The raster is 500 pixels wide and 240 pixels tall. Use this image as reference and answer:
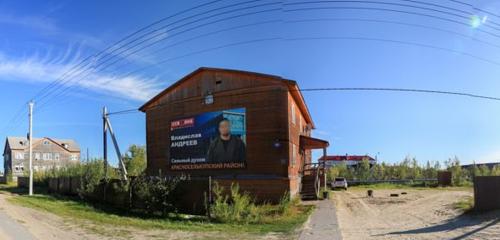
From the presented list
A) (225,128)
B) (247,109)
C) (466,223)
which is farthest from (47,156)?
(466,223)

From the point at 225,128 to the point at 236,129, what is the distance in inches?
33.7

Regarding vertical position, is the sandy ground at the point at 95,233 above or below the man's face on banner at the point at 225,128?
below

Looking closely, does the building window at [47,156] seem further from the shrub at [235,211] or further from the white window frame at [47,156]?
the shrub at [235,211]

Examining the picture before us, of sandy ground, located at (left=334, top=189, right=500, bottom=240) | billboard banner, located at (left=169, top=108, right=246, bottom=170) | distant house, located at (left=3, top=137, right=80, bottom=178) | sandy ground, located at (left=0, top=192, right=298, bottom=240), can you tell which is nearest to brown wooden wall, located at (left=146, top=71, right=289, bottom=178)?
billboard banner, located at (left=169, top=108, right=246, bottom=170)

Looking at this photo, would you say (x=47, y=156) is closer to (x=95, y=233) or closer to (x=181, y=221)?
(x=181, y=221)

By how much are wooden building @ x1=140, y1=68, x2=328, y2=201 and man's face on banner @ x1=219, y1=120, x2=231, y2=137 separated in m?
0.10

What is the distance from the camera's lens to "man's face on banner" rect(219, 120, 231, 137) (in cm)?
3064

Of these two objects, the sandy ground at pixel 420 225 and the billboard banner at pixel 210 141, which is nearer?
the sandy ground at pixel 420 225

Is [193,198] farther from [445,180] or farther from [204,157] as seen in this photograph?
[445,180]

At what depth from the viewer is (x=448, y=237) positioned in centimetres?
1332

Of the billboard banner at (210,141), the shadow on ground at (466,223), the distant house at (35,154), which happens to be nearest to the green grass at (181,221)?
the shadow on ground at (466,223)

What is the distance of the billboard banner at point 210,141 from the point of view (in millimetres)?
30250

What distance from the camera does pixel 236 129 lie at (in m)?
30.3

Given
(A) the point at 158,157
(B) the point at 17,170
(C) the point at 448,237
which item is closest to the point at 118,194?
(A) the point at 158,157
